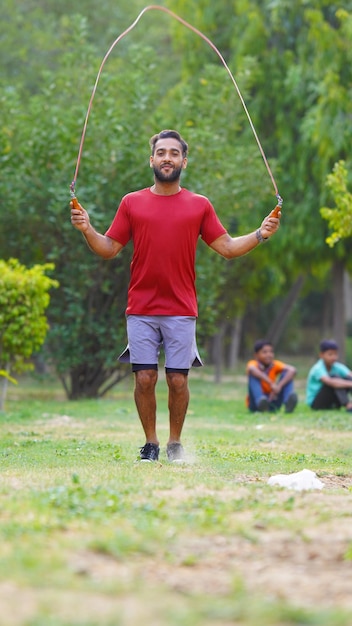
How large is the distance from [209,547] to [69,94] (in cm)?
1509

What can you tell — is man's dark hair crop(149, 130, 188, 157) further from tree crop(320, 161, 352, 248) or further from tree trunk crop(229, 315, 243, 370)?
tree trunk crop(229, 315, 243, 370)

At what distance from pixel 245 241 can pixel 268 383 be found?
28.1 ft

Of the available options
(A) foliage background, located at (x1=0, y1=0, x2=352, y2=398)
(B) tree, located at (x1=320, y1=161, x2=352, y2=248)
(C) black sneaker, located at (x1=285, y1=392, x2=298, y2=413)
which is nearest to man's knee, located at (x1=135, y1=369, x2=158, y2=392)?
(B) tree, located at (x1=320, y1=161, x2=352, y2=248)

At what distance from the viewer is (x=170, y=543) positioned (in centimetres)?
487

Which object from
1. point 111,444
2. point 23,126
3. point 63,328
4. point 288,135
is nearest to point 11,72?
point 288,135

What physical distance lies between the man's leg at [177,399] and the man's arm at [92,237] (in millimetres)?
995

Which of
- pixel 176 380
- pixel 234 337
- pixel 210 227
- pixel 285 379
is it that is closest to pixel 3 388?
pixel 285 379

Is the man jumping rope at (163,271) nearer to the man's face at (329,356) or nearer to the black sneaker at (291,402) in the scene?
the black sneaker at (291,402)

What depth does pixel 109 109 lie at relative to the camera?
58.6 feet

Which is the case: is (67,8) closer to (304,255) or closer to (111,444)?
(304,255)

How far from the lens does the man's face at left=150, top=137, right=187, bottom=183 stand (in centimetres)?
815

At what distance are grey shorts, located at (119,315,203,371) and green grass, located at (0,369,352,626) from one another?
737 mm

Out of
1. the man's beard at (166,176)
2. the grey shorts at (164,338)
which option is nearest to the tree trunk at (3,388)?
the grey shorts at (164,338)

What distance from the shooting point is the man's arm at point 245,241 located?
8.06 meters
